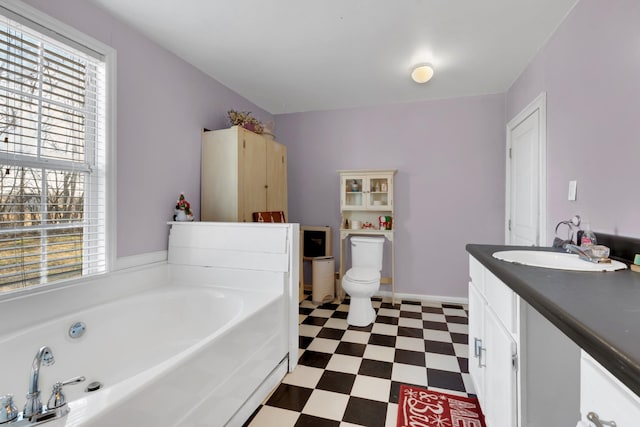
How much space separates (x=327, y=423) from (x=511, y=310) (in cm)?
108

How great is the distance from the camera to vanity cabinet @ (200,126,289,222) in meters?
2.54

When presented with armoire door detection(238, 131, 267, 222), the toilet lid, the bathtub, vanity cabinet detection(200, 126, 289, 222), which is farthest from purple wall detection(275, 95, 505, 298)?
the bathtub

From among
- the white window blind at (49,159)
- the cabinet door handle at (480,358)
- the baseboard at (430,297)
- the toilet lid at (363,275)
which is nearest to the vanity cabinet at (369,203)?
the baseboard at (430,297)

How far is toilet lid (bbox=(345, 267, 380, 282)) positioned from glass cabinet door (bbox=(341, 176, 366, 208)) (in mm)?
811

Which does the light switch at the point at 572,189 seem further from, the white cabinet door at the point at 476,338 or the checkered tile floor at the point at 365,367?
the checkered tile floor at the point at 365,367

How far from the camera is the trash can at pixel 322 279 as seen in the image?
3.28 metres

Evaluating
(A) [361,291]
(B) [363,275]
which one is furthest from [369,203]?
(A) [361,291]

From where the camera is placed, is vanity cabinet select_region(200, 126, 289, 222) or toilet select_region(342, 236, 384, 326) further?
toilet select_region(342, 236, 384, 326)

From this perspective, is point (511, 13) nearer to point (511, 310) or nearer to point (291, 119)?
point (511, 310)

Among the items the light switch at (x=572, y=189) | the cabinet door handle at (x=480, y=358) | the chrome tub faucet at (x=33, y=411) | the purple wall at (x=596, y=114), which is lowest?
the cabinet door handle at (x=480, y=358)

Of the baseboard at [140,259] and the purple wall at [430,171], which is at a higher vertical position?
the purple wall at [430,171]

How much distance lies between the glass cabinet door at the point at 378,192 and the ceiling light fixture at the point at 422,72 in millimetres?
Answer: 1086

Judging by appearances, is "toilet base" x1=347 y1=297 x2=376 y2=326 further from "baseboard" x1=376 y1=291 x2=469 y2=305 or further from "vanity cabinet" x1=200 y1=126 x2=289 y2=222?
"vanity cabinet" x1=200 y1=126 x2=289 y2=222

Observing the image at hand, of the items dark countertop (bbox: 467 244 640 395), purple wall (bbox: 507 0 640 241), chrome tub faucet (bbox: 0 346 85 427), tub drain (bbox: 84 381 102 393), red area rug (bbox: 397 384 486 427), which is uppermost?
purple wall (bbox: 507 0 640 241)
